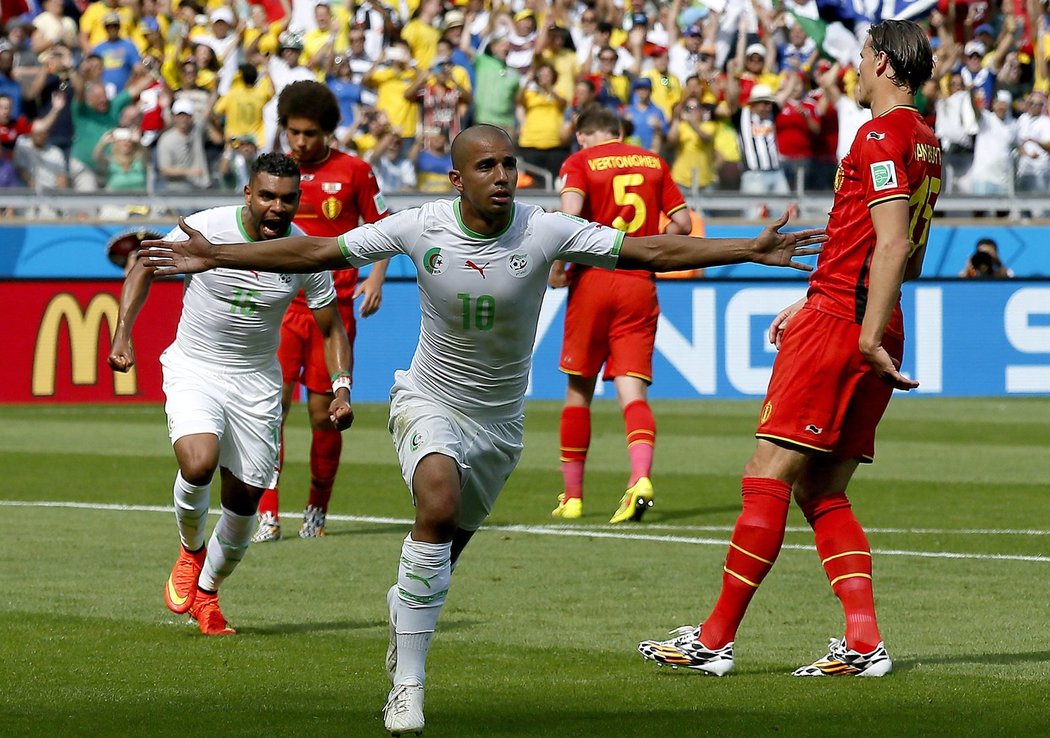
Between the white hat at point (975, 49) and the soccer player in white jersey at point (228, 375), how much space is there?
19063 mm

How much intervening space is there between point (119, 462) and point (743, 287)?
8.67m

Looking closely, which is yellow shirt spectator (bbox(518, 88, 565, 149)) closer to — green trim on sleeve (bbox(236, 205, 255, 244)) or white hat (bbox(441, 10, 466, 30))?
white hat (bbox(441, 10, 466, 30))

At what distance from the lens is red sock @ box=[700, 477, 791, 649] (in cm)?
641

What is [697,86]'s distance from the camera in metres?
23.1

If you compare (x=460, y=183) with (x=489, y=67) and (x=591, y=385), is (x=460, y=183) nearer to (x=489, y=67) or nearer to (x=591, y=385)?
(x=591, y=385)

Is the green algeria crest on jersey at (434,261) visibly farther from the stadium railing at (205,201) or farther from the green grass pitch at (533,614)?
the stadium railing at (205,201)

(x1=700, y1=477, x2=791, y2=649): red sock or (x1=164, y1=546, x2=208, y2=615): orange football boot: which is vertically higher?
(x1=700, y1=477, x2=791, y2=649): red sock

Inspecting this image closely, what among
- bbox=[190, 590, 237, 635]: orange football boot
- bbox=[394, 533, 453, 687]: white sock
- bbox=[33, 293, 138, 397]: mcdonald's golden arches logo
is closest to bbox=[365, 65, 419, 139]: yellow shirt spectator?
bbox=[33, 293, 138, 397]: mcdonald's golden arches logo

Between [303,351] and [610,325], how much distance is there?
2.03 metres

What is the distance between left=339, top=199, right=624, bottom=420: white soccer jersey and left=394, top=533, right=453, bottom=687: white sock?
0.61 m

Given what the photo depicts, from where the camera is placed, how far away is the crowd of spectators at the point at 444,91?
22.1 m

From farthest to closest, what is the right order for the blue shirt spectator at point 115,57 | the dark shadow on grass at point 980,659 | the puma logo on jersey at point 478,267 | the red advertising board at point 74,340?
the blue shirt spectator at point 115,57 < the red advertising board at point 74,340 < the dark shadow on grass at point 980,659 < the puma logo on jersey at point 478,267

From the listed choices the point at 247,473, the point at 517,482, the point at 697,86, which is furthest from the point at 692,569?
the point at 697,86

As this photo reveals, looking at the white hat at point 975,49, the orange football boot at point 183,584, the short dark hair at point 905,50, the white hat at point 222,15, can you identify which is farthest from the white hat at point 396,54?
the short dark hair at point 905,50
